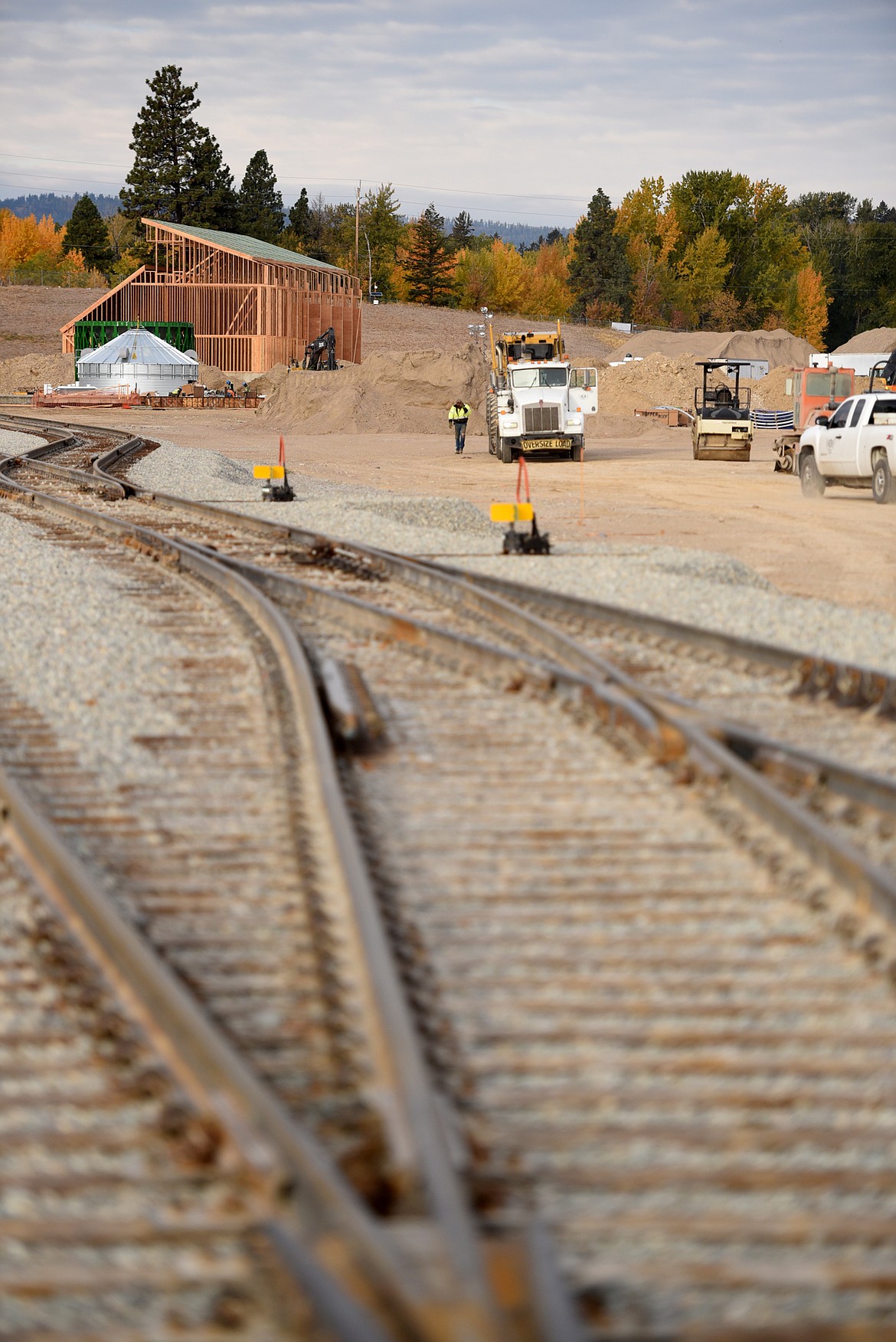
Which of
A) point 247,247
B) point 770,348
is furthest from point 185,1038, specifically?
point 770,348

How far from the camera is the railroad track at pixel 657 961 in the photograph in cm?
357

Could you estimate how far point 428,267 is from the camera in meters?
144

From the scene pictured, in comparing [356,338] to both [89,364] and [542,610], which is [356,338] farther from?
[542,610]

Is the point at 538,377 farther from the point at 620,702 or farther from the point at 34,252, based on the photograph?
the point at 34,252

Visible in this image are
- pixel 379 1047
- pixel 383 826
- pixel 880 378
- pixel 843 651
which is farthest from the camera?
pixel 880 378

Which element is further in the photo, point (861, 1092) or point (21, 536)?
point (21, 536)

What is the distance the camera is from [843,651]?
1140 cm

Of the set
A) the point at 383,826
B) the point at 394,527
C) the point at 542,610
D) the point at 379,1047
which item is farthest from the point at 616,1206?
the point at 394,527

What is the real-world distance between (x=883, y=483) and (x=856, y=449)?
3.34 feet

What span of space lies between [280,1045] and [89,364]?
7468cm

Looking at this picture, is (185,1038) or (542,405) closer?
(185,1038)

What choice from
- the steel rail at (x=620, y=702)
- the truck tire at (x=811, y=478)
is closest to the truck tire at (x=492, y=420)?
the truck tire at (x=811, y=478)

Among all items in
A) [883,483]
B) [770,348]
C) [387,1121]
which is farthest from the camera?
[770,348]

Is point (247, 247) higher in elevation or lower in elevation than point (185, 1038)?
higher
